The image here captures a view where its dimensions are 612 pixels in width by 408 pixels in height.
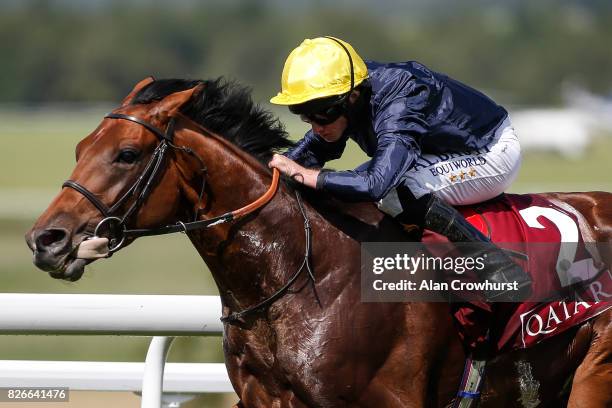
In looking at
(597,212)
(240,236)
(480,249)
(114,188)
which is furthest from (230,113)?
(597,212)

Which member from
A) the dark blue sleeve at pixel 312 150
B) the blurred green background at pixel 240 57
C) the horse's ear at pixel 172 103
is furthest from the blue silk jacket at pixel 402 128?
the blurred green background at pixel 240 57

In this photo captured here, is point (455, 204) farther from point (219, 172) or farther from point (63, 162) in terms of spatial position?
point (63, 162)

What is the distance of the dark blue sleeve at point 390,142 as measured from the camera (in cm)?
361

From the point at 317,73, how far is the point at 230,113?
1.18 feet

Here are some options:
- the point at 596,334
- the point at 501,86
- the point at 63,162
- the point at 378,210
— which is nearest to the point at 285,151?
the point at 378,210

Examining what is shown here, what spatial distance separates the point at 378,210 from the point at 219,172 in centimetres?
59

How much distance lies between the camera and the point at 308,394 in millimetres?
3602

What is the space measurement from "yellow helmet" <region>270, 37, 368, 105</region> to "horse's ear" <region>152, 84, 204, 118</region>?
11.0 inches

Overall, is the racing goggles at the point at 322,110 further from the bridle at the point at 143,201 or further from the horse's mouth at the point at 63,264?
the horse's mouth at the point at 63,264

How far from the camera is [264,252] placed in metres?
3.75

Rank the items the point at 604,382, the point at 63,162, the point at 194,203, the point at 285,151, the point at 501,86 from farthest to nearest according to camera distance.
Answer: the point at 501,86, the point at 63,162, the point at 285,151, the point at 604,382, the point at 194,203

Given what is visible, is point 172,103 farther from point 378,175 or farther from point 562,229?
point 562,229

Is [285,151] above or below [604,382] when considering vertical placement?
above

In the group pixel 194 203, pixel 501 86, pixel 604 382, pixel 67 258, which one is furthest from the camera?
pixel 501 86
